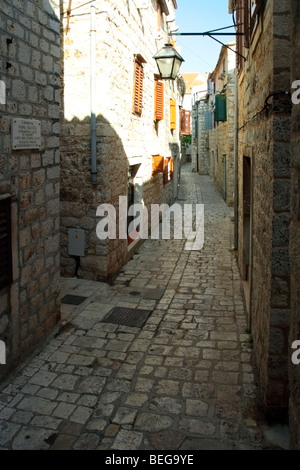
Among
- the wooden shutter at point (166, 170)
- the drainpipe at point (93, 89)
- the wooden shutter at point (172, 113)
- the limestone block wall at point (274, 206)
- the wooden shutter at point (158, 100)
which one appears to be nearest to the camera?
the limestone block wall at point (274, 206)

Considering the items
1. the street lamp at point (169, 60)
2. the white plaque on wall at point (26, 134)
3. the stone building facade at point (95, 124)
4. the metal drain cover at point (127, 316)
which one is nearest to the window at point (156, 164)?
the stone building facade at point (95, 124)

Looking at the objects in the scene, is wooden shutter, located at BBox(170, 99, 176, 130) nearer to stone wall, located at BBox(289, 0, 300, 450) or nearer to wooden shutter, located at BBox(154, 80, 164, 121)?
wooden shutter, located at BBox(154, 80, 164, 121)


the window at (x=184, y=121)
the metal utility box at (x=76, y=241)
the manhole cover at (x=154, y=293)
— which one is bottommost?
the manhole cover at (x=154, y=293)

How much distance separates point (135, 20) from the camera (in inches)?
336

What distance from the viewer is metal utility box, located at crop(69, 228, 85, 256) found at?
7137mm

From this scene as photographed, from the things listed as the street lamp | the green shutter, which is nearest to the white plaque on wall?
the street lamp

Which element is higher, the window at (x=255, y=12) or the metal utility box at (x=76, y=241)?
the window at (x=255, y=12)

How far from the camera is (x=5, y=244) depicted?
12.9 feet

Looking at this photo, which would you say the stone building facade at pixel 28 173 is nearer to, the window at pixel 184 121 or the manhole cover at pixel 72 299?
the manhole cover at pixel 72 299

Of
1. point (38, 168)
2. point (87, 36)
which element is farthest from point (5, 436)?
point (87, 36)

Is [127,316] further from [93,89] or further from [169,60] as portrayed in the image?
[169,60]

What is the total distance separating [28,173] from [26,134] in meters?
0.41

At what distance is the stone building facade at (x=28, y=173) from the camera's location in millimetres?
3893

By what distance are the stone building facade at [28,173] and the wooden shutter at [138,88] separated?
3949mm
